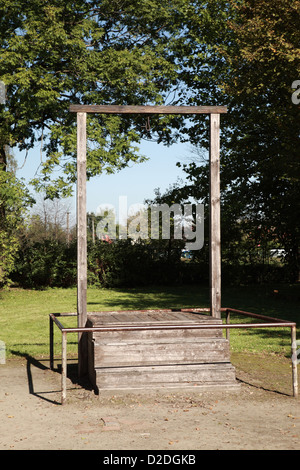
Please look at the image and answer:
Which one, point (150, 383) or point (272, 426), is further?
point (150, 383)

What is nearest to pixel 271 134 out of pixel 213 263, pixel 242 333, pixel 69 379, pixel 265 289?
pixel 265 289

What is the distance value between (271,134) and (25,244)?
10.5 metres

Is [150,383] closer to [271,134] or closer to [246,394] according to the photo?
→ [246,394]

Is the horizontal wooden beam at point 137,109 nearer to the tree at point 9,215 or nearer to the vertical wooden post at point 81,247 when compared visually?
the vertical wooden post at point 81,247

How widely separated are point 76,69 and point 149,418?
59.9ft

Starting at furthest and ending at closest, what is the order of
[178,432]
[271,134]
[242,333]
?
[271,134]
[242,333]
[178,432]

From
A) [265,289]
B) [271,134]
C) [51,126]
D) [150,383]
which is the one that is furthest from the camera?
[265,289]

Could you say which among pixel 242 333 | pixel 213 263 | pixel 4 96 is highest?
pixel 4 96

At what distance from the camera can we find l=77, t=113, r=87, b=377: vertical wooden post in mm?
7777

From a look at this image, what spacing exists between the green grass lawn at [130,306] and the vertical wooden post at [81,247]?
210 centimetres

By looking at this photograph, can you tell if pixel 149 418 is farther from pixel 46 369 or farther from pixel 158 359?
pixel 46 369

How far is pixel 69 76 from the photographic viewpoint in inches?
874

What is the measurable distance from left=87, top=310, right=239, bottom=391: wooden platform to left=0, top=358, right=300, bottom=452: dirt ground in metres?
0.15

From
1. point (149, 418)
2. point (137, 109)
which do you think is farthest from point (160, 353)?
point (137, 109)
